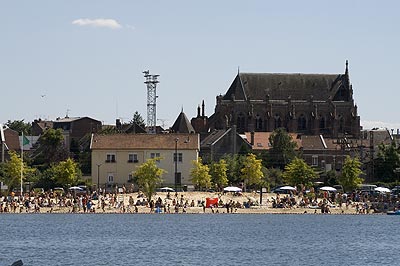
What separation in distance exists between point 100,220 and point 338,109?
276 ft

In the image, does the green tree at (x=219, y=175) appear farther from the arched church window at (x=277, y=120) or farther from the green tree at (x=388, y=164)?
the arched church window at (x=277, y=120)

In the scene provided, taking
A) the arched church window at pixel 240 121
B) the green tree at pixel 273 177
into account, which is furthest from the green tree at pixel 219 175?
the arched church window at pixel 240 121

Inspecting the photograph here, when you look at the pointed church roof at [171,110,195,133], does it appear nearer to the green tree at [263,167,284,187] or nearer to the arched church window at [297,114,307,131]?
the arched church window at [297,114,307,131]

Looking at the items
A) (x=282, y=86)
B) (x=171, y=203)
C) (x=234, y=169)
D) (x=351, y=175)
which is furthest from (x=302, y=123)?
(x=171, y=203)

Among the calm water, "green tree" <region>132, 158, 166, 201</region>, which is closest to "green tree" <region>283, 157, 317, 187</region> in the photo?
the calm water

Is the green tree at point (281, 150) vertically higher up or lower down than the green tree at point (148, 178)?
higher up

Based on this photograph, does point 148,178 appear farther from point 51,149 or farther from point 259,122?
point 259,122

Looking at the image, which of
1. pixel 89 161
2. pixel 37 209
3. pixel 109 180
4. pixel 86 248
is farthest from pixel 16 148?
pixel 86 248

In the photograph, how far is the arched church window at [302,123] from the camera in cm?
16588

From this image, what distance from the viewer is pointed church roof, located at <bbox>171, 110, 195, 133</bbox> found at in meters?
166

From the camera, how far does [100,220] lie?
88.5 meters

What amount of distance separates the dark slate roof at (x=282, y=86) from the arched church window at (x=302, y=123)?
284cm

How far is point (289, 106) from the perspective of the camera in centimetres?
16625

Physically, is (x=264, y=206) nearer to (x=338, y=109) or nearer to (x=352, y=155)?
(x=352, y=155)
